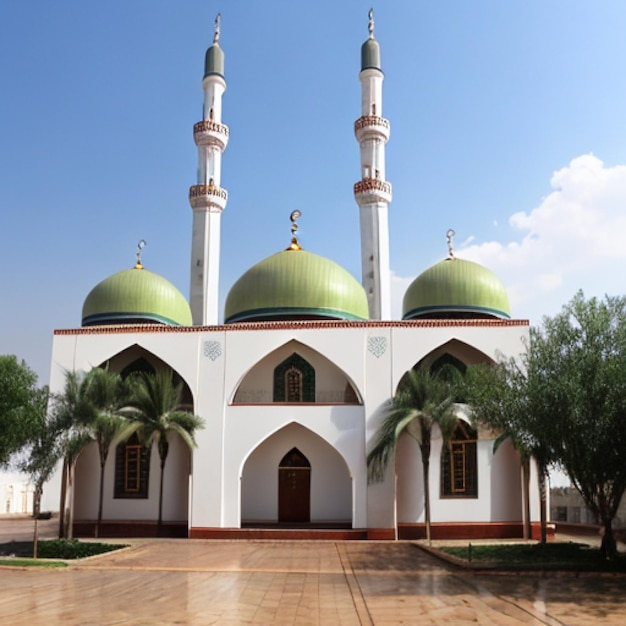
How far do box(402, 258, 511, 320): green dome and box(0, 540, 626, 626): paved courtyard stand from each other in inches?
391

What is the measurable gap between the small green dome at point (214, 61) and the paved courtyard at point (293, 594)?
68.5 feet

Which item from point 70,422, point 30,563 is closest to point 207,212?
point 70,422

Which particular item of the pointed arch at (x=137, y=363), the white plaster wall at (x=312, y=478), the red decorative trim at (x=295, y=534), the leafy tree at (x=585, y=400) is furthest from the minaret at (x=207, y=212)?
the leafy tree at (x=585, y=400)

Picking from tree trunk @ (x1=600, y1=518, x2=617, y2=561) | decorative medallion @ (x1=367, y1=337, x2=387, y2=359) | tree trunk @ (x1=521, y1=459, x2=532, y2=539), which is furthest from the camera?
decorative medallion @ (x1=367, y1=337, x2=387, y2=359)

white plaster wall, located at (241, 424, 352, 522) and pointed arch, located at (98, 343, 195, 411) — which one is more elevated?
pointed arch, located at (98, 343, 195, 411)

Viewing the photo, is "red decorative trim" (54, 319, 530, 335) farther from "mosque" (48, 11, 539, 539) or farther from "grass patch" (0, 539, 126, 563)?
"grass patch" (0, 539, 126, 563)

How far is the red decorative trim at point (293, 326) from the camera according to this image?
2062 cm

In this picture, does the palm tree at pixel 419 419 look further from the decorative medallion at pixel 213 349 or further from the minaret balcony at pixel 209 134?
the minaret balcony at pixel 209 134

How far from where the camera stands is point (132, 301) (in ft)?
78.7

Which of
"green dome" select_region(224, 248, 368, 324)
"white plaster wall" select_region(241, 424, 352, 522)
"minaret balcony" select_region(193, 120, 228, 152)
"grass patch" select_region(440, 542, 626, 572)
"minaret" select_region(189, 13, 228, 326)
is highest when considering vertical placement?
"minaret balcony" select_region(193, 120, 228, 152)

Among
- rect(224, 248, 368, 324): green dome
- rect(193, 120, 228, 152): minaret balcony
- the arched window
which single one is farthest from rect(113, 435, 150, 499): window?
rect(193, 120, 228, 152): minaret balcony

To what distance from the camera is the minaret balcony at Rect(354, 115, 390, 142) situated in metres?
28.8

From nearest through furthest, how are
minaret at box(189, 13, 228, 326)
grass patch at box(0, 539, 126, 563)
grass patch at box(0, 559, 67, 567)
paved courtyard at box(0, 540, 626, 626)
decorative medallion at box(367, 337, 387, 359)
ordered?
1. paved courtyard at box(0, 540, 626, 626)
2. grass patch at box(0, 559, 67, 567)
3. grass patch at box(0, 539, 126, 563)
4. decorative medallion at box(367, 337, 387, 359)
5. minaret at box(189, 13, 228, 326)

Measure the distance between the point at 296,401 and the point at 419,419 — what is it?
4405mm
